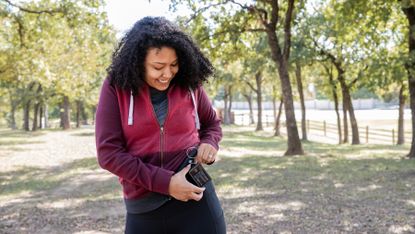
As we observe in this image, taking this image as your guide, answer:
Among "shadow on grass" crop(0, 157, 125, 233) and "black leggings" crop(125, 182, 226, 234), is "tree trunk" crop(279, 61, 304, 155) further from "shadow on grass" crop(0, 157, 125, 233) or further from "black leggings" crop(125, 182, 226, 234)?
"black leggings" crop(125, 182, 226, 234)

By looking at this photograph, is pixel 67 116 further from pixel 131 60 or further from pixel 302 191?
pixel 131 60

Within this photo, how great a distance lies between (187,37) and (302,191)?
242 inches

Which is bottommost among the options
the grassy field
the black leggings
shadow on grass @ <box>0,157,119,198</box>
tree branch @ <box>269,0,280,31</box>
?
shadow on grass @ <box>0,157,119,198</box>

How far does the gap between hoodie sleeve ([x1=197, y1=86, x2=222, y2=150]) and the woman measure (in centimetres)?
9

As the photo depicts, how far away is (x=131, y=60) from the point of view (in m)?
1.86

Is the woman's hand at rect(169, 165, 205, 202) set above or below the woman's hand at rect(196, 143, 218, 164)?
below

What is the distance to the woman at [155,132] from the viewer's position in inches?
71.3

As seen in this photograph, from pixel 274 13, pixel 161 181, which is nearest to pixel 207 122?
pixel 161 181

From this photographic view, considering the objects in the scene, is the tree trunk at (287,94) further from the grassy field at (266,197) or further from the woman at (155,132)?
the woman at (155,132)

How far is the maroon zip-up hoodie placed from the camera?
1.79 metres

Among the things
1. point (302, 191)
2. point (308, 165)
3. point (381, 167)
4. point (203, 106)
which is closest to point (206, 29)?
point (308, 165)

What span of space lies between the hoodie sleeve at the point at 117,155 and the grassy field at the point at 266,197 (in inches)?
147

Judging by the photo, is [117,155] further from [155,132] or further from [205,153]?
[205,153]

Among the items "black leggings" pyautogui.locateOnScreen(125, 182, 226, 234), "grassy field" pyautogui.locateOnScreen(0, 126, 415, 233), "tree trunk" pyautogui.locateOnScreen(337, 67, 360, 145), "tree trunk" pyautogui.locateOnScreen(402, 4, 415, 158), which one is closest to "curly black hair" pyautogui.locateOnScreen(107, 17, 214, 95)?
"black leggings" pyautogui.locateOnScreen(125, 182, 226, 234)
